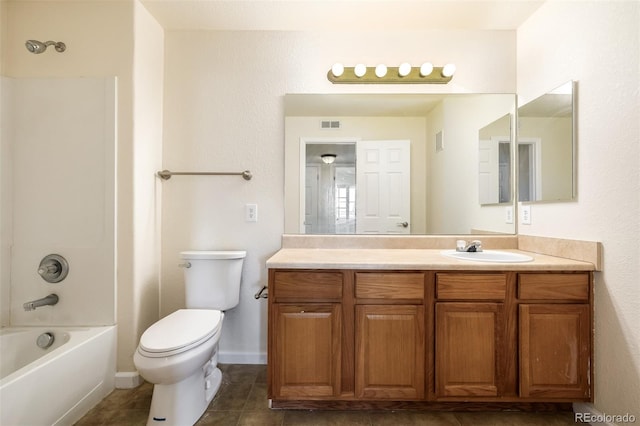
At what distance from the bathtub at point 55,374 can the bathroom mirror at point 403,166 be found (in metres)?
1.37

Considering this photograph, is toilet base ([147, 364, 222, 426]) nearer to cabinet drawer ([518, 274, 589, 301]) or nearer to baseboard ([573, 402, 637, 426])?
cabinet drawer ([518, 274, 589, 301])

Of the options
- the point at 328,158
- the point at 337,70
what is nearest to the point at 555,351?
the point at 328,158

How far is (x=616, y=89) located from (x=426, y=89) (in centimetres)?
96

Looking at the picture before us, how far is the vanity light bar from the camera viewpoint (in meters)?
1.91

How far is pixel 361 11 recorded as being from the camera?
1822mm

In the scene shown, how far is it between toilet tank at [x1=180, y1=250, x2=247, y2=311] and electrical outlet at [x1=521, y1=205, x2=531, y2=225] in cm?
195

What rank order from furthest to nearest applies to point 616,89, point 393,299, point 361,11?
point 361,11 → point 393,299 → point 616,89

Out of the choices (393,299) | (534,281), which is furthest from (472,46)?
(393,299)

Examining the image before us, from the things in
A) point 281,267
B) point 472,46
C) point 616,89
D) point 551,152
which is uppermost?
point 472,46

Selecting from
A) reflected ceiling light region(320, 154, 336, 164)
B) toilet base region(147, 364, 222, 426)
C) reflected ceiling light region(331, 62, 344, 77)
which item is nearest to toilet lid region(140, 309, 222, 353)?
toilet base region(147, 364, 222, 426)

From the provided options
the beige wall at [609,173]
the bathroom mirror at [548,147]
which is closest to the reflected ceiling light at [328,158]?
the bathroom mirror at [548,147]

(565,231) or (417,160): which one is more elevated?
(417,160)

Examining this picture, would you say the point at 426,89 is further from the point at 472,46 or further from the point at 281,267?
the point at 281,267

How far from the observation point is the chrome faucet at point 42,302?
1.63m
